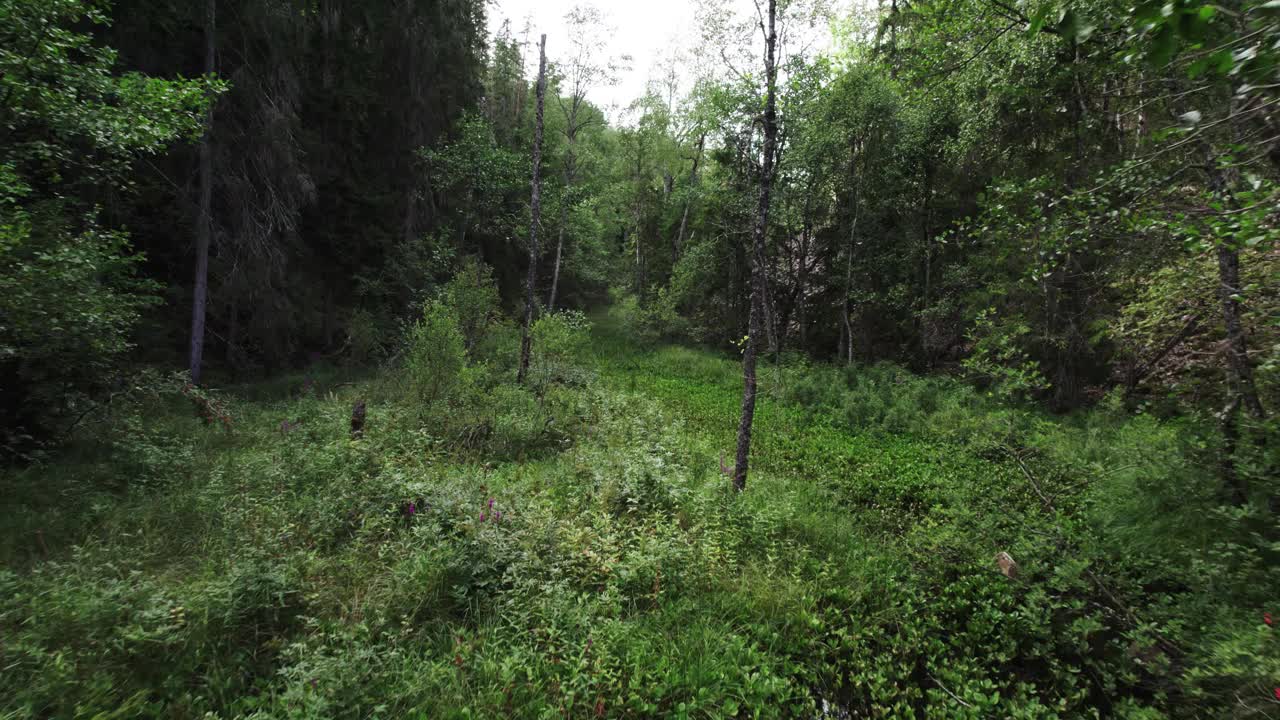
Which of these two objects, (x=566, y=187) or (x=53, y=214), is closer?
(x=53, y=214)

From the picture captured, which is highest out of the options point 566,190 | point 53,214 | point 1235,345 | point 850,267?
point 566,190

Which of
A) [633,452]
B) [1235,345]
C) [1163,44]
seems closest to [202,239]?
[633,452]

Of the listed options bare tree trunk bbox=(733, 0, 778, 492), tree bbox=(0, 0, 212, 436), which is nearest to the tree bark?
bare tree trunk bbox=(733, 0, 778, 492)

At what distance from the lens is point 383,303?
17.9 m

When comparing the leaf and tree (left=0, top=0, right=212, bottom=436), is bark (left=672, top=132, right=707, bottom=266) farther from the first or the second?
the leaf

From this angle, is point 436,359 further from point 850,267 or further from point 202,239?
point 850,267

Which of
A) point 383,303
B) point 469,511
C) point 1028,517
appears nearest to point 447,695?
point 469,511

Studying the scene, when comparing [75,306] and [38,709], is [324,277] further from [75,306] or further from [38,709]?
[38,709]

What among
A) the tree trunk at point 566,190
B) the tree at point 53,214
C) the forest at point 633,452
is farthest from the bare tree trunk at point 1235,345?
the tree trunk at point 566,190

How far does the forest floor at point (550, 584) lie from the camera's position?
11.3 feet

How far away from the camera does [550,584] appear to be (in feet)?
14.8

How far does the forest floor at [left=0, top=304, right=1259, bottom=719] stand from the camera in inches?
136

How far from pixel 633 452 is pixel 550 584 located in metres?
3.59

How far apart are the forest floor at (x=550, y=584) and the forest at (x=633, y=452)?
0.04 m
